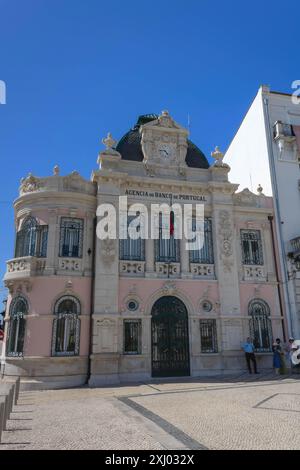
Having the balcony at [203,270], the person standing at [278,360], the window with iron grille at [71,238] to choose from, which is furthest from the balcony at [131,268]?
the person standing at [278,360]

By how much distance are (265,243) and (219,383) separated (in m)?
8.19

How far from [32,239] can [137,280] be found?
5.21 m

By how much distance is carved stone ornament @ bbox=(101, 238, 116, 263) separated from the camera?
16422 millimetres

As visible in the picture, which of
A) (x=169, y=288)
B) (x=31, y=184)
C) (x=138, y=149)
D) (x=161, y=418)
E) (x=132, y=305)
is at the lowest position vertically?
(x=161, y=418)

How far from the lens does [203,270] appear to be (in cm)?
1783

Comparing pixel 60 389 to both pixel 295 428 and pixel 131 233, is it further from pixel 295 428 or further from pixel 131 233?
pixel 295 428

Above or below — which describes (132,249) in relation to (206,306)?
above

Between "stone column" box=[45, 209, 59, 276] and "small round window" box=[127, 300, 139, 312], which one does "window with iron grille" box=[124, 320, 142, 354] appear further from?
"stone column" box=[45, 209, 59, 276]

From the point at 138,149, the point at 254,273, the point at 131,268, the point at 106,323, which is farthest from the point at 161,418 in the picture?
the point at 138,149

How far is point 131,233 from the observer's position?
17.4m

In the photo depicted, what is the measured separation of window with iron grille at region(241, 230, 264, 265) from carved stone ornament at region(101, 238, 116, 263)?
6.91 metres

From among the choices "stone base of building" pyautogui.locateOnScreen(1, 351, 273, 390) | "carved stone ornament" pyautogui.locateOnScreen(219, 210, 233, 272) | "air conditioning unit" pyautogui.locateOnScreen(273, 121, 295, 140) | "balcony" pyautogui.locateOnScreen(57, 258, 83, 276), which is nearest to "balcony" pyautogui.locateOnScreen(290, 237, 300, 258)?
"carved stone ornament" pyautogui.locateOnScreen(219, 210, 233, 272)

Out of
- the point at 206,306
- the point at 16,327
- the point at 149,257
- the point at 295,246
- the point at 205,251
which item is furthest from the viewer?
the point at 295,246

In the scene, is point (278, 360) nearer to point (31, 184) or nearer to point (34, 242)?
point (34, 242)
